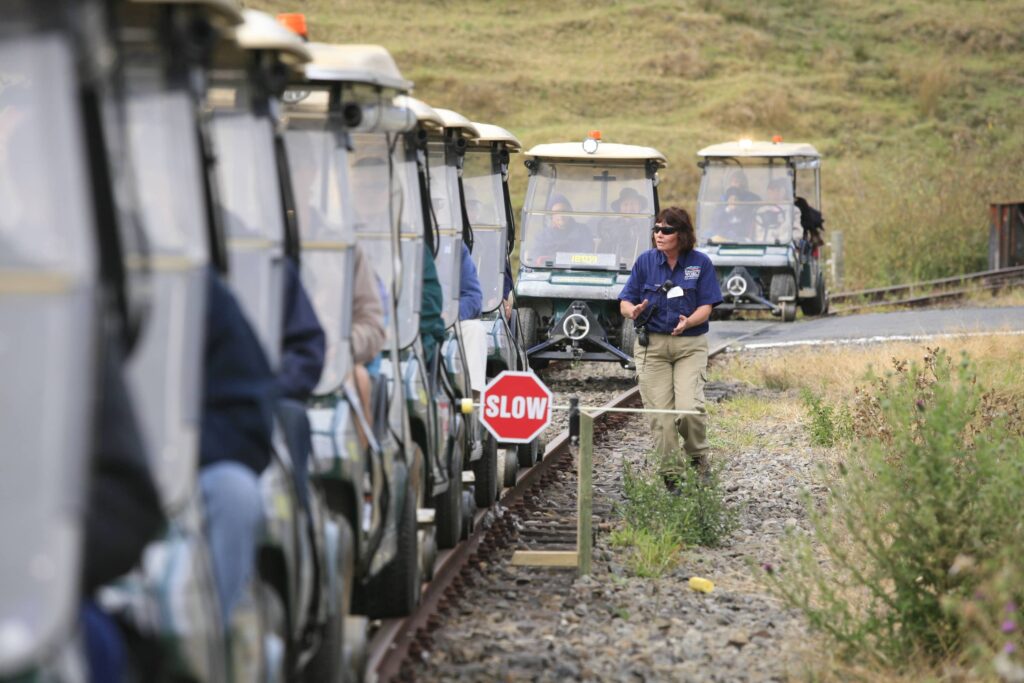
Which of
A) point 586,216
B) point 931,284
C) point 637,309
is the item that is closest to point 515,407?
point 637,309

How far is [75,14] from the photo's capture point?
121 inches

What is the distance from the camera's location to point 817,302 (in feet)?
92.0

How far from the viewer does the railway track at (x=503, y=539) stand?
6954 millimetres

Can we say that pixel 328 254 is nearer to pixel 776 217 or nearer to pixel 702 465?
pixel 702 465

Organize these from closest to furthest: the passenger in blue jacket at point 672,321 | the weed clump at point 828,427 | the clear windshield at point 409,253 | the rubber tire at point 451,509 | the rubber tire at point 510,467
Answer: the clear windshield at point 409,253, the rubber tire at point 451,509, the passenger in blue jacket at point 672,321, the rubber tire at point 510,467, the weed clump at point 828,427

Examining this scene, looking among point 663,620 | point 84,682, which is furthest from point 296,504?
point 663,620

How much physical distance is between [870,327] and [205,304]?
21.3m

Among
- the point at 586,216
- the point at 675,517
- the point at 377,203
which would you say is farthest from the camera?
the point at 586,216

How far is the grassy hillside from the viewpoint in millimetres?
36531

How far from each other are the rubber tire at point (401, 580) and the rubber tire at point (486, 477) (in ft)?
9.77

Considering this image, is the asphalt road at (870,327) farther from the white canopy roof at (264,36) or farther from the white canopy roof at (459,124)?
the white canopy roof at (264,36)

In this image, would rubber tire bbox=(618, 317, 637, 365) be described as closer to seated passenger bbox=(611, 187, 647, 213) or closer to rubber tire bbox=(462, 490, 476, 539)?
seated passenger bbox=(611, 187, 647, 213)

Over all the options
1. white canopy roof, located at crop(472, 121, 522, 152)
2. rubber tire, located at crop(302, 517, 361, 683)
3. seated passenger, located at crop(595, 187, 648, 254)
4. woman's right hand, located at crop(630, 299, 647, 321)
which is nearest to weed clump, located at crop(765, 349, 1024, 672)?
rubber tire, located at crop(302, 517, 361, 683)

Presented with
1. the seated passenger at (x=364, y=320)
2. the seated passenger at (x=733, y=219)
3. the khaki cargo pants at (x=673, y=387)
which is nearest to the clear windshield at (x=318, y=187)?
the seated passenger at (x=364, y=320)
